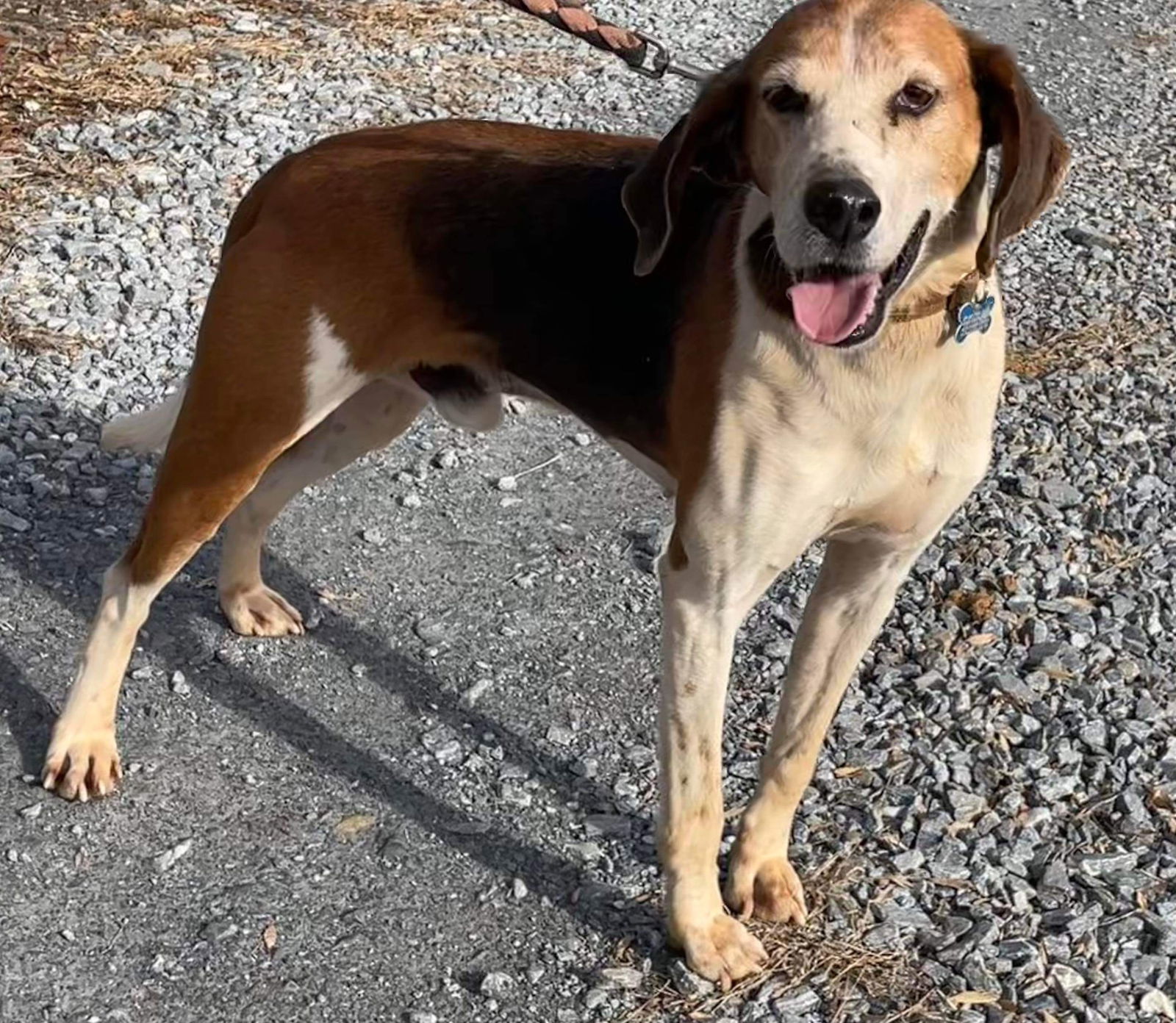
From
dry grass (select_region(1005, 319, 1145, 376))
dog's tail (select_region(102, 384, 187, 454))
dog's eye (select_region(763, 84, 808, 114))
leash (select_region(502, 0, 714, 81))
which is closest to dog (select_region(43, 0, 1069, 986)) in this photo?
dog's eye (select_region(763, 84, 808, 114))

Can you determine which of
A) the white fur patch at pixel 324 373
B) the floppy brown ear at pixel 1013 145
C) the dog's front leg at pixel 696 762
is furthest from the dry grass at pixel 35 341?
the floppy brown ear at pixel 1013 145

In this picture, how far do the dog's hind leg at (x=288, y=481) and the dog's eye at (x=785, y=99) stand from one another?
1433mm

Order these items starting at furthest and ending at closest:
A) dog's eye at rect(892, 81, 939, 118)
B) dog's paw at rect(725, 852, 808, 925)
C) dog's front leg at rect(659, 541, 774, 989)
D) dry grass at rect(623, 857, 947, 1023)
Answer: dog's paw at rect(725, 852, 808, 925)
dry grass at rect(623, 857, 947, 1023)
dog's front leg at rect(659, 541, 774, 989)
dog's eye at rect(892, 81, 939, 118)

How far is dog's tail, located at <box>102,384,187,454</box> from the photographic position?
4.54 meters

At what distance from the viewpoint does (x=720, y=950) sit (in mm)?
3723

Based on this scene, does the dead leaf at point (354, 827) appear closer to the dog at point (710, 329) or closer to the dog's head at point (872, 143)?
the dog at point (710, 329)

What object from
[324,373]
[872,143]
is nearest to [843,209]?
[872,143]

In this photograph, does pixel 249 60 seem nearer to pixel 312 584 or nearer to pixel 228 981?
pixel 312 584

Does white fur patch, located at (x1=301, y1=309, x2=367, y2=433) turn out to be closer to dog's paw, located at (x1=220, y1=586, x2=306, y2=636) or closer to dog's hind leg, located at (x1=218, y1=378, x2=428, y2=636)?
dog's hind leg, located at (x1=218, y1=378, x2=428, y2=636)

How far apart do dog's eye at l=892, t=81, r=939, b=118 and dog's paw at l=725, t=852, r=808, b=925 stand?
5.61ft

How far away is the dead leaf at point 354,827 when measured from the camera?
13.4 feet

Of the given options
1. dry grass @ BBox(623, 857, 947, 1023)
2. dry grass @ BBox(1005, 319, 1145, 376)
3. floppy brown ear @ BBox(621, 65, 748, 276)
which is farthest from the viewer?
dry grass @ BBox(1005, 319, 1145, 376)

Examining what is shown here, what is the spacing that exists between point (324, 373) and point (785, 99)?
1.25 m

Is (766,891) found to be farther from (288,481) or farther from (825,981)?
(288,481)
